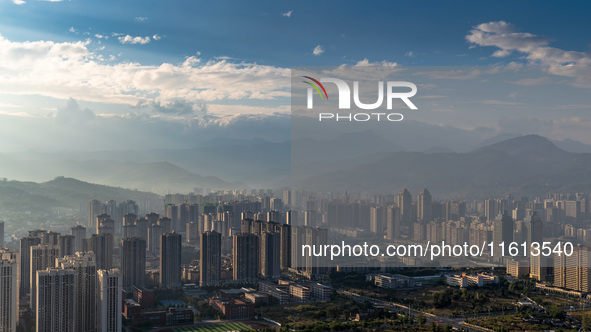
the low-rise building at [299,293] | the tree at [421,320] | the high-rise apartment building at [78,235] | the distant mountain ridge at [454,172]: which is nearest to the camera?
the distant mountain ridge at [454,172]

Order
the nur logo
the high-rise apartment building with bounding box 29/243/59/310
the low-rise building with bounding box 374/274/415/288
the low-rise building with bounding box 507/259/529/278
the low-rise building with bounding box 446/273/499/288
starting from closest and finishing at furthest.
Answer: the nur logo
the high-rise apartment building with bounding box 29/243/59/310
the low-rise building with bounding box 446/273/499/288
the low-rise building with bounding box 374/274/415/288
the low-rise building with bounding box 507/259/529/278

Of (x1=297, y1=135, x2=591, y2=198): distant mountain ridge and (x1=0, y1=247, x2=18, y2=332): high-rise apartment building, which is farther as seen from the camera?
(x1=297, y1=135, x2=591, y2=198): distant mountain ridge

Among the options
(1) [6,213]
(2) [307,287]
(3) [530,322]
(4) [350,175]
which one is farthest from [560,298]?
(1) [6,213]

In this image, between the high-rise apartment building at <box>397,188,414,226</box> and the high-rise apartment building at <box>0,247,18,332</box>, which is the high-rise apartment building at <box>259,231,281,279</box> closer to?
the high-rise apartment building at <box>397,188,414,226</box>

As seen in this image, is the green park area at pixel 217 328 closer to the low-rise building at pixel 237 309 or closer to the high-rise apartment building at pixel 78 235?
the low-rise building at pixel 237 309

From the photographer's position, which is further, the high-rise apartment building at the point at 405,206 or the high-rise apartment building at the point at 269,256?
the high-rise apartment building at the point at 269,256

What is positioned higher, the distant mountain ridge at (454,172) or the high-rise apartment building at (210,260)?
the distant mountain ridge at (454,172)

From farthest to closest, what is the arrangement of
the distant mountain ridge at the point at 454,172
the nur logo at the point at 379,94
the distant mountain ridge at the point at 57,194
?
the distant mountain ridge at the point at 57,194
the distant mountain ridge at the point at 454,172
the nur logo at the point at 379,94

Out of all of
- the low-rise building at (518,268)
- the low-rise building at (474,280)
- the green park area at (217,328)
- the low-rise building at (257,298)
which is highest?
the low-rise building at (518,268)

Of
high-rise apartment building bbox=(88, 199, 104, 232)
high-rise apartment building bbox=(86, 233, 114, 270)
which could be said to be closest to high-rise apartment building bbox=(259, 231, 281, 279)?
high-rise apartment building bbox=(86, 233, 114, 270)

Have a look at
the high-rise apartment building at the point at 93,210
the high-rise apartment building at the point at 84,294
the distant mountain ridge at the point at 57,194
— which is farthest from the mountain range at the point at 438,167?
the distant mountain ridge at the point at 57,194

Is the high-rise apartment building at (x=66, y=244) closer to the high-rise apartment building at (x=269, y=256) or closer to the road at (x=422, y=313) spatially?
the high-rise apartment building at (x=269, y=256)
